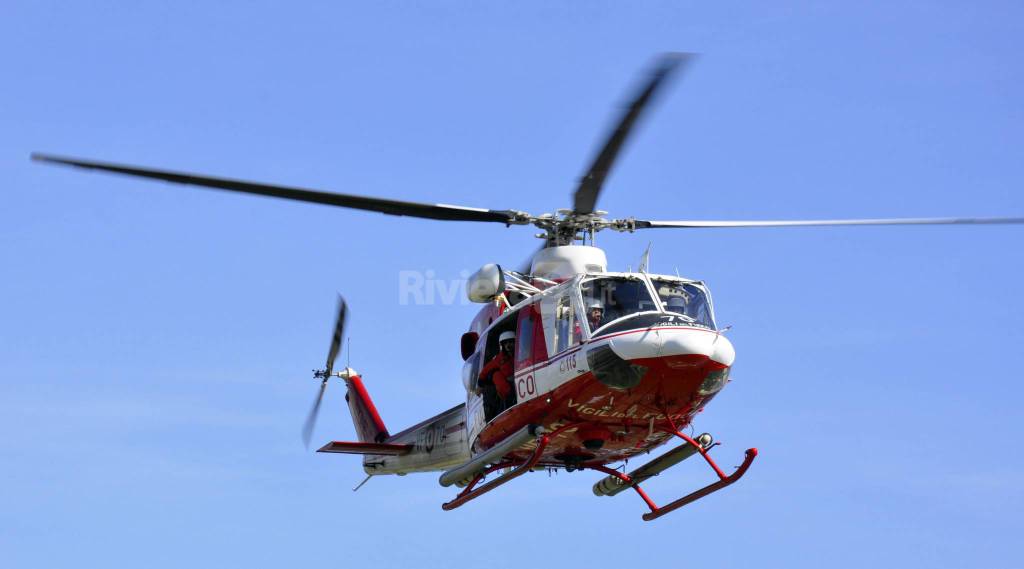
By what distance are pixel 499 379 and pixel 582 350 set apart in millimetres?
2238

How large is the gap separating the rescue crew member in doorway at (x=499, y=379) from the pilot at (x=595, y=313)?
6.05 feet

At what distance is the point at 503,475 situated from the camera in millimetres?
21312

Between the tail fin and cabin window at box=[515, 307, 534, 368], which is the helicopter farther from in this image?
the tail fin

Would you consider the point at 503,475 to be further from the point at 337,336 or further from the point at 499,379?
the point at 337,336

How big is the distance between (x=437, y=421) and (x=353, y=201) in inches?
258

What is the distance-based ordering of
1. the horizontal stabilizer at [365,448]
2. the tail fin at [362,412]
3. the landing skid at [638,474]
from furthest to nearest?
the tail fin at [362,412], the horizontal stabilizer at [365,448], the landing skid at [638,474]

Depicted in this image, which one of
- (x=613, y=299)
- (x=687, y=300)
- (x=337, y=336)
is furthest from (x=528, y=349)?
(x=337, y=336)

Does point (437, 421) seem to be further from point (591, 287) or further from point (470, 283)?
point (591, 287)

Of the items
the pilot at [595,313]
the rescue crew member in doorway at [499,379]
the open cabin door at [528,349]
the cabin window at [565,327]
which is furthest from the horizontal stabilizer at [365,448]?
the pilot at [595,313]

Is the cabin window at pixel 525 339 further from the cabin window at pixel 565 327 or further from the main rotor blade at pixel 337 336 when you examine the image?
the main rotor blade at pixel 337 336

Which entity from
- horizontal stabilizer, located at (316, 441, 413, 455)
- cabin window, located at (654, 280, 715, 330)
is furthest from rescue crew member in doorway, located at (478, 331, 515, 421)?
horizontal stabilizer, located at (316, 441, 413, 455)

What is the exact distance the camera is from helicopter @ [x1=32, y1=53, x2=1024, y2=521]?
1898 centimetres

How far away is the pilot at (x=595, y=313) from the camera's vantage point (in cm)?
1969

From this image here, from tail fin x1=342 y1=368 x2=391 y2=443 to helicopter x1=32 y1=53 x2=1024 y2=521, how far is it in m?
5.70
